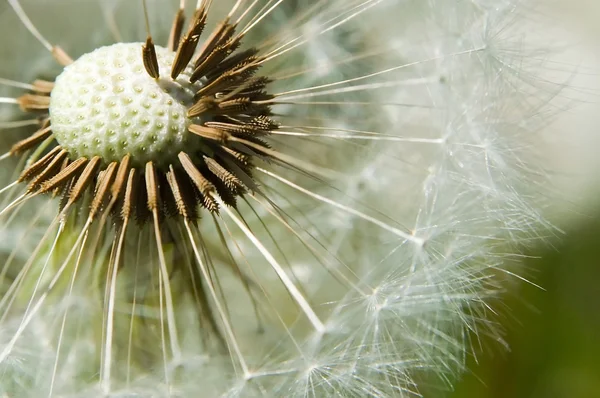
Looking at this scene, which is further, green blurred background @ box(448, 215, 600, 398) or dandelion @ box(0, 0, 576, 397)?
green blurred background @ box(448, 215, 600, 398)

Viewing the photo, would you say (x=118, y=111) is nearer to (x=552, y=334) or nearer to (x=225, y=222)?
(x=225, y=222)

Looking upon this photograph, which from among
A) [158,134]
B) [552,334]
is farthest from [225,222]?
[552,334]

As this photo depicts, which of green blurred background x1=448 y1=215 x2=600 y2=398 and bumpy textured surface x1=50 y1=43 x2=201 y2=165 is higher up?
bumpy textured surface x1=50 y1=43 x2=201 y2=165

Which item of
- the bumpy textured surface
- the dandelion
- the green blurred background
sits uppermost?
the bumpy textured surface

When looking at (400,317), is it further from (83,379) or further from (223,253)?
(83,379)

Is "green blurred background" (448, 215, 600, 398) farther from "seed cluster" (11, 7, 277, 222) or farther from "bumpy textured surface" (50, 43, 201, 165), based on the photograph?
"bumpy textured surface" (50, 43, 201, 165)

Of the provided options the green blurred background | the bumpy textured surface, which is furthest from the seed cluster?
the green blurred background

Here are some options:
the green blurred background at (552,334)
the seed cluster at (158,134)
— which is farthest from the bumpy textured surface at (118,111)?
the green blurred background at (552,334)

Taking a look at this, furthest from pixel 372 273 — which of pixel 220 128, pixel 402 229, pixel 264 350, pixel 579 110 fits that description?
pixel 579 110

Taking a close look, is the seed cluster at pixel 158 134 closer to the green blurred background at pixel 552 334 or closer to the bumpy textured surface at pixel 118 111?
the bumpy textured surface at pixel 118 111
